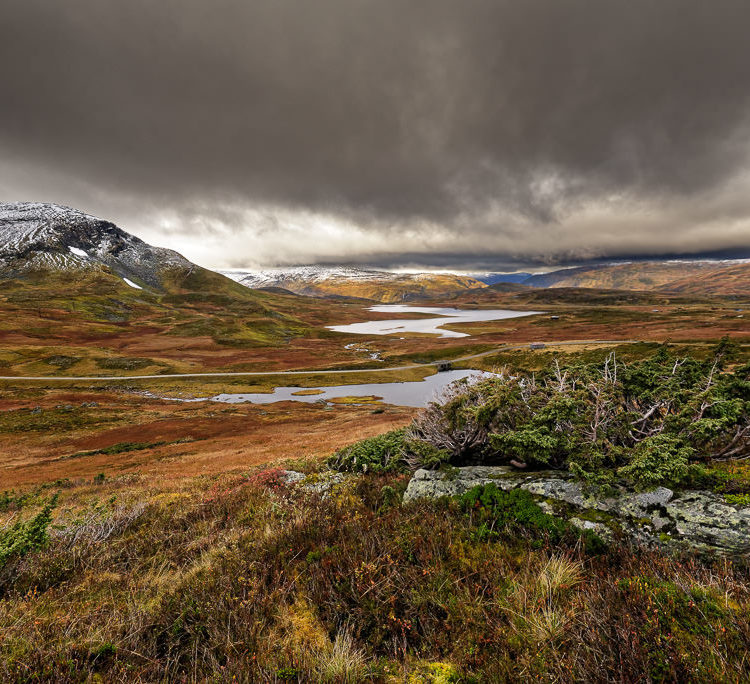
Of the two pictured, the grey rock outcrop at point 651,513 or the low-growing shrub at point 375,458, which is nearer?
the grey rock outcrop at point 651,513

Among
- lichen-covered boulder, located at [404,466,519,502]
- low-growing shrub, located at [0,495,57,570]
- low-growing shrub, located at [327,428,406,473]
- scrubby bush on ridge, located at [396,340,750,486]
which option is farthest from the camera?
low-growing shrub, located at [327,428,406,473]

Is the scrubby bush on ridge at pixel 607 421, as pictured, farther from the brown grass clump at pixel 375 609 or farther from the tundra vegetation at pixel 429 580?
the brown grass clump at pixel 375 609

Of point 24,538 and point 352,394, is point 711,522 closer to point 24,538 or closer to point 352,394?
point 24,538

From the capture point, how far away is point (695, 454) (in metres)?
5.74

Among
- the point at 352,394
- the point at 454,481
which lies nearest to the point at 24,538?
the point at 454,481

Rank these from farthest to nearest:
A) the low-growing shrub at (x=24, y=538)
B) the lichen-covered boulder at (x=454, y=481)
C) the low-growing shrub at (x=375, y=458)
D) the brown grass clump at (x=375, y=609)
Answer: the low-growing shrub at (x=375, y=458), the lichen-covered boulder at (x=454, y=481), the low-growing shrub at (x=24, y=538), the brown grass clump at (x=375, y=609)

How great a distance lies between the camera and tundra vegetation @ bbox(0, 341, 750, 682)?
2.99 metres

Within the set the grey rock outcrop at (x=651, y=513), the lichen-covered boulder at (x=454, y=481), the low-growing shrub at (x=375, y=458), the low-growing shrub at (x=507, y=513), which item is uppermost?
the grey rock outcrop at (x=651, y=513)

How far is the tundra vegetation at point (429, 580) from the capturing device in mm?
2992

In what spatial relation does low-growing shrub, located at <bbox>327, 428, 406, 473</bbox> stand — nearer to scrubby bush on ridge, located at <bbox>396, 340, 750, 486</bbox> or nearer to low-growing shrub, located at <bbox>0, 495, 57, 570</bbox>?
scrubby bush on ridge, located at <bbox>396, 340, 750, 486</bbox>

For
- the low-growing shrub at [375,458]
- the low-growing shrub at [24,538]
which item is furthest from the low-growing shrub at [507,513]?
the low-growing shrub at [24,538]

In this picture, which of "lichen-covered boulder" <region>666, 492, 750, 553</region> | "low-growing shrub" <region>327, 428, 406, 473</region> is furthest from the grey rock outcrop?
"low-growing shrub" <region>327, 428, 406, 473</region>

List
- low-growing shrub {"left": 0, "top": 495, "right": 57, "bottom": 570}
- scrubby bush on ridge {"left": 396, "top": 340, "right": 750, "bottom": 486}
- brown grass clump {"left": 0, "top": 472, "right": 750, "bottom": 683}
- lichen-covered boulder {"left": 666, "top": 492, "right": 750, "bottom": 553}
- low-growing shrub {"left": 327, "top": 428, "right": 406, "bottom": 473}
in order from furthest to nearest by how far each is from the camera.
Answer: low-growing shrub {"left": 327, "top": 428, "right": 406, "bottom": 473} < scrubby bush on ridge {"left": 396, "top": 340, "right": 750, "bottom": 486} < low-growing shrub {"left": 0, "top": 495, "right": 57, "bottom": 570} < lichen-covered boulder {"left": 666, "top": 492, "right": 750, "bottom": 553} < brown grass clump {"left": 0, "top": 472, "right": 750, "bottom": 683}

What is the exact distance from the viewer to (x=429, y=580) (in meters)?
4.07
